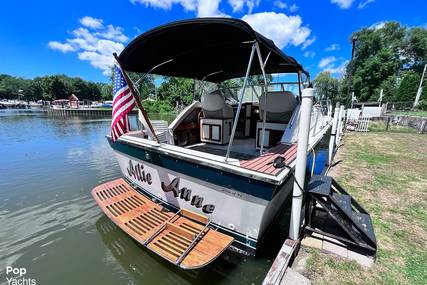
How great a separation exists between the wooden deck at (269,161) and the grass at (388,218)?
1.10m

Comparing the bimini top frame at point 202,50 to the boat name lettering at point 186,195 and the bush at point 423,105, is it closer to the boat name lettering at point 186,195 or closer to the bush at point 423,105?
the boat name lettering at point 186,195

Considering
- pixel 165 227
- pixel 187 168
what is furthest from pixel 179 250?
pixel 187 168

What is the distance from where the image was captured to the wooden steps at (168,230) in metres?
2.38

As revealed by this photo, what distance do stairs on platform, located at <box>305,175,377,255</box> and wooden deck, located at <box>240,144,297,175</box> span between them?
0.51 meters

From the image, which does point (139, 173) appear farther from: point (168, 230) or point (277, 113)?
point (277, 113)

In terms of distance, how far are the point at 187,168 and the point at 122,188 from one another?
199 centimetres

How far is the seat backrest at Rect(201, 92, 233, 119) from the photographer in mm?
4785

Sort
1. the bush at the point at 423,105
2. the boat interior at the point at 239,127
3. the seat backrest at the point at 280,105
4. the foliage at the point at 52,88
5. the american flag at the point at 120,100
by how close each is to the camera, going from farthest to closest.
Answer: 1. the foliage at the point at 52,88
2. the bush at the point at 423,105
3. the seat backrest at the point at 280,105
4. the boat interior at the point at 239,127
5. the american flag at the point at 120,100

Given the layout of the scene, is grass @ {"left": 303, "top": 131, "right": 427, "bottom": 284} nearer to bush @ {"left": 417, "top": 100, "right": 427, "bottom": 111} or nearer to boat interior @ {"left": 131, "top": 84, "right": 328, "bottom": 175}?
boat interior @ {"left": 131, "top": 84, "right": 328, "bottom": 175}

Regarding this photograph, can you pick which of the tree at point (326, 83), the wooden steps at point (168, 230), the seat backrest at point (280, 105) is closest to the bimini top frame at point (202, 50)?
the seat backrest at point (280, 105)

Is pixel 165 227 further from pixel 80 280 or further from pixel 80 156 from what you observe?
pixel 80 156

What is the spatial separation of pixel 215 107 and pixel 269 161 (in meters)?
2.46

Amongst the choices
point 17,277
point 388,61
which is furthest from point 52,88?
point 388,61

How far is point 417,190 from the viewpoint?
423 centimetres
